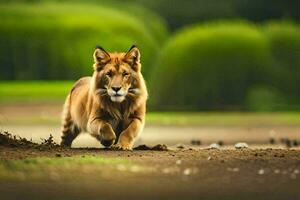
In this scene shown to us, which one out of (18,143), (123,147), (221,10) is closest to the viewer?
(123,147)

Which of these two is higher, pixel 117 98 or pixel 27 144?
pixel 117 98

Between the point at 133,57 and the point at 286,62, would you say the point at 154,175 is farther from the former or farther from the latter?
the point at 286,62

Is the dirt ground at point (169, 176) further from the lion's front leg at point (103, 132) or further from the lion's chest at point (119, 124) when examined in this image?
the lion's chest at point (119, 124)

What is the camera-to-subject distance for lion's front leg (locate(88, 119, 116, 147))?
15.3m

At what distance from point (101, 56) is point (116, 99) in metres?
0.67

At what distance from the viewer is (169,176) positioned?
12969 mm

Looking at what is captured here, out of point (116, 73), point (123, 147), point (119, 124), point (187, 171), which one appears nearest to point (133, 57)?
A: point (116, 73)

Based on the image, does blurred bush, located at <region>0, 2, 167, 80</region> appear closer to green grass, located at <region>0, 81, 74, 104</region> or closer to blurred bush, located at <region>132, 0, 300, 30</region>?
green grass, located at <region>0, 81, 74, 104</region>

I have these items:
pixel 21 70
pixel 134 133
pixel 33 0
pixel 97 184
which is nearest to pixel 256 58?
pixel 21 70

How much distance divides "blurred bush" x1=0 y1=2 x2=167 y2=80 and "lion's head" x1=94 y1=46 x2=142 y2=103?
25172 mm

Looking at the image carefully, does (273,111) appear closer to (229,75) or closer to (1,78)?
(229,75)

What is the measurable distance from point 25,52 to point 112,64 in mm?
27130

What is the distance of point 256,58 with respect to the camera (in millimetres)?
36438

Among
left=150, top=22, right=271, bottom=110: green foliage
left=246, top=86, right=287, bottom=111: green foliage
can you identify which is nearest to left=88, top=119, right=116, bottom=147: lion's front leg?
left=150, top=22, right=271, bottom=110: green foliage
